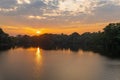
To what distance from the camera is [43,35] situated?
193 metres

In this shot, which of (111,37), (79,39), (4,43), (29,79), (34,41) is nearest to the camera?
(29,79)

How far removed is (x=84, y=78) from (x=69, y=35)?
147 m

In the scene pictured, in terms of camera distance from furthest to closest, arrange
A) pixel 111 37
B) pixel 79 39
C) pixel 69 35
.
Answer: pixel 69 35, pixel 79 39, pixel 111 37

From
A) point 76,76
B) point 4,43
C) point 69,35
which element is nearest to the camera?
point 76,76

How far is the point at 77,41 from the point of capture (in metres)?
153

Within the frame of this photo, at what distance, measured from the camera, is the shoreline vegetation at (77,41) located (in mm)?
74188

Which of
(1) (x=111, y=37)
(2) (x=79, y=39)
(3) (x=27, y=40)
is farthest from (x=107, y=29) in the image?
(3) (x=27, y=40)

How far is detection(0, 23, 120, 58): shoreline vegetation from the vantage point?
7419 cm

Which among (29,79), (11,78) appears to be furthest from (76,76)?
(11,78)

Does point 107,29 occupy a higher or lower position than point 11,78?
higher

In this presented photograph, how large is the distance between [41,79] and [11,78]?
317 cm

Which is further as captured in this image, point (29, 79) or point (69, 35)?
point (69, 35)

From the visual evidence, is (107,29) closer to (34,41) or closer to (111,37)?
(111,37)

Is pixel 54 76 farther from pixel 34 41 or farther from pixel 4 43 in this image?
pixel 34 41
